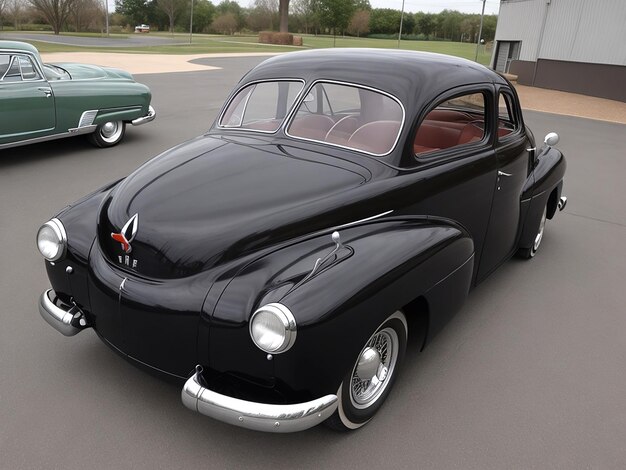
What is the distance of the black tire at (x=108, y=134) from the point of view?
8.08 m

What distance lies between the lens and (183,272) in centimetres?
250

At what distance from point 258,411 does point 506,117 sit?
10.2ft

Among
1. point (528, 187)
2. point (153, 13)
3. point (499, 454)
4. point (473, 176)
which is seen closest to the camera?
point (499, 454)

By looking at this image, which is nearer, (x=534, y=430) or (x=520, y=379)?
(x=534, y=430)

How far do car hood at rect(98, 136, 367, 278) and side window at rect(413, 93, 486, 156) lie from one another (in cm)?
85

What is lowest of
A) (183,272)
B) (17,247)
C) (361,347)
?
(17,247)

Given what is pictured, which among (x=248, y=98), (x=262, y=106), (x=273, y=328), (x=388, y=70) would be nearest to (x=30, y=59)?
(x=248, y=98)

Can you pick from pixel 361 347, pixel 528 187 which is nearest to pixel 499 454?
pixel 361 347

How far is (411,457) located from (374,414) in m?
0.30

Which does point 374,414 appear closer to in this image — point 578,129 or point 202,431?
point 202,431

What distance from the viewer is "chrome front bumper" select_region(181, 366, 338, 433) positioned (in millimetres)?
2160

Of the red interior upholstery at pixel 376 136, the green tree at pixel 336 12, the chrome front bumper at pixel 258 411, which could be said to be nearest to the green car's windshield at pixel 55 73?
the red interior upholstery at pixel 376 136

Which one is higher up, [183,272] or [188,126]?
[183,272]

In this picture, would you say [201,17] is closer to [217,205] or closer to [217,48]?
[217,48]
